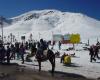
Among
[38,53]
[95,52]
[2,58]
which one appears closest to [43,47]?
[38,53]

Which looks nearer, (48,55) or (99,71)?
(48,55)

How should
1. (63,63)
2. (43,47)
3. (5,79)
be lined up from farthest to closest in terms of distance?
1. (63,63)
2. (43,47)
3. (5,79)

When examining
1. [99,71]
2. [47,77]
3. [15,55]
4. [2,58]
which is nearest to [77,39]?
[15,55]

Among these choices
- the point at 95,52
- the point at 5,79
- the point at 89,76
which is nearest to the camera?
the point at 5,79

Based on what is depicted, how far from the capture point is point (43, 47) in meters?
23.9

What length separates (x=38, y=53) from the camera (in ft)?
79.7

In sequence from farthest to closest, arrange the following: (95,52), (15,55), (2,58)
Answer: (15,55) → (95,52) → (2,58)

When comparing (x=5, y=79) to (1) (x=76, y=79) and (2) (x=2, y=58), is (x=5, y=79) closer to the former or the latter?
(1) (x=76, y=79)

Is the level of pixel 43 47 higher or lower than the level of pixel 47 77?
higher

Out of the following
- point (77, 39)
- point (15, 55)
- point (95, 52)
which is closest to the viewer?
point (95, 52)

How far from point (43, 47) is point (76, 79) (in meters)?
4.90

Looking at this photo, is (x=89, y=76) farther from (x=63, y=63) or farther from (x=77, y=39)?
(x=77, y=39)

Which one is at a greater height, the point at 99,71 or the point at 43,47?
the point at 43,47

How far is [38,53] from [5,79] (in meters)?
5.23
